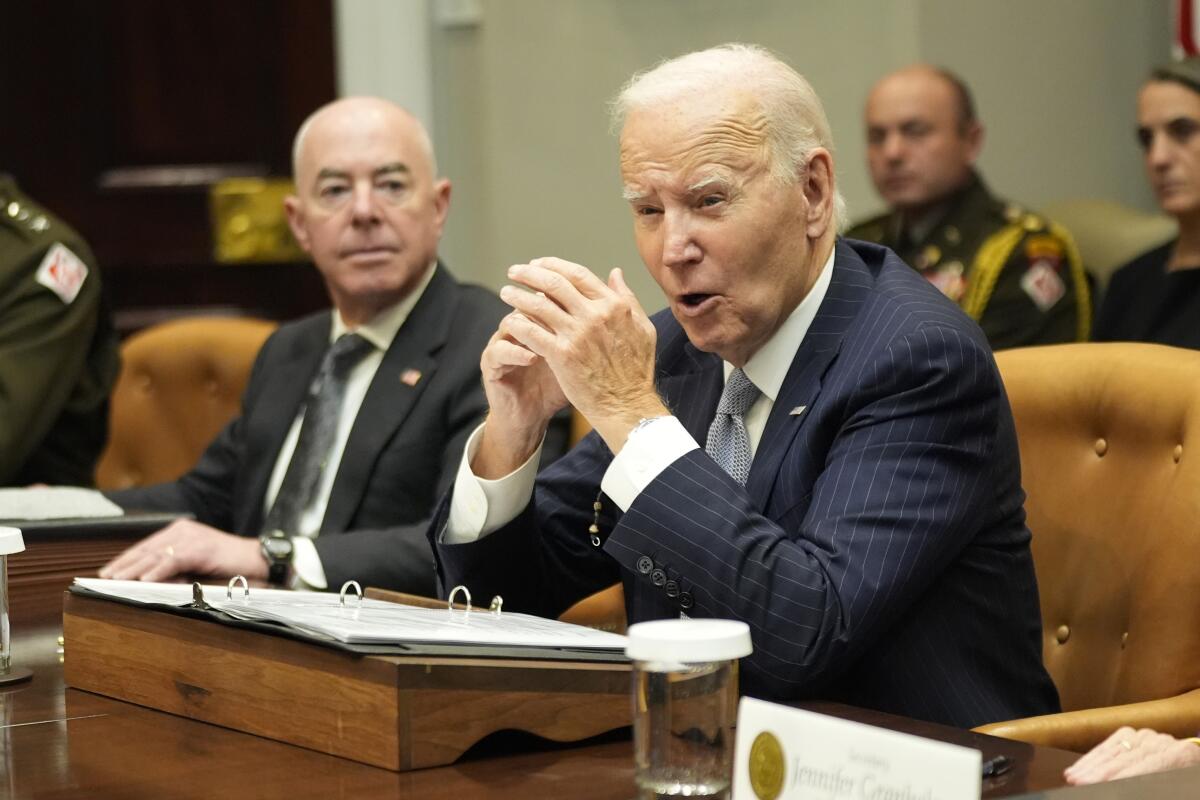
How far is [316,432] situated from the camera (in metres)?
2.94

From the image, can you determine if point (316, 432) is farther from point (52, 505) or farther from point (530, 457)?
point (530, 457)

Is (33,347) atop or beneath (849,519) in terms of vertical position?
beneath

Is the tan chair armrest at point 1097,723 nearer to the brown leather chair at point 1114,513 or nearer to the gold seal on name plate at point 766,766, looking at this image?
the brown leather chair at point 1114,513

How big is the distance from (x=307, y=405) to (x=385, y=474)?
0.95 ft

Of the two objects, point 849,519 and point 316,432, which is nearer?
point 849,519

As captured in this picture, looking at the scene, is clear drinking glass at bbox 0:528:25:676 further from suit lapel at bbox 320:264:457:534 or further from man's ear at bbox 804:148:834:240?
suit lapel at bbox 320:264:457:534

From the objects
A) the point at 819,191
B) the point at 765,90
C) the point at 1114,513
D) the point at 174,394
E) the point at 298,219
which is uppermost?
the point at 765,90

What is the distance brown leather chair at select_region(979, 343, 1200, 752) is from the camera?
1.89 metres

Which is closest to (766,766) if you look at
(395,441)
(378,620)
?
(378,620)

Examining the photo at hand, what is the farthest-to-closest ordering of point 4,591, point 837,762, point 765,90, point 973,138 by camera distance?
point 973,138, point 765,90, point 4,591, point 837,762

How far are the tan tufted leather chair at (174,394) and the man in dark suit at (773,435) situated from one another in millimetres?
1945

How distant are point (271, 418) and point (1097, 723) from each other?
5.84ft

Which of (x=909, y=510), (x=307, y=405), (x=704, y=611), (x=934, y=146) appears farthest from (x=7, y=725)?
(x=934, y=146)

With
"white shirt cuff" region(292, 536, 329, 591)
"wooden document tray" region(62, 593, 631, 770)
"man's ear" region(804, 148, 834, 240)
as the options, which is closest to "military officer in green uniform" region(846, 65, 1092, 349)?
"white shirt cuff" region(292, 536, 329, 591)
